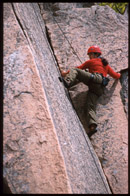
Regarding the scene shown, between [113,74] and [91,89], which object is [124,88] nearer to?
[113,74]

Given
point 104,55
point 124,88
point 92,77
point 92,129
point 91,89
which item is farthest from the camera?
point 104,55

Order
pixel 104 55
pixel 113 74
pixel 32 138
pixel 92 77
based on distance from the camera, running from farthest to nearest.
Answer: pixel 104 55, pixel 113 74, pixel 92 77, pixel 32 138

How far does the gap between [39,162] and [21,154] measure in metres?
0.21

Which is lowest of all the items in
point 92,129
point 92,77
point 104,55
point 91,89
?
point 92,129

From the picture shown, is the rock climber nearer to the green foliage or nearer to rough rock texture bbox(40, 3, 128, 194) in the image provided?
rough rock texture bbox(40, 3, 128, 194)

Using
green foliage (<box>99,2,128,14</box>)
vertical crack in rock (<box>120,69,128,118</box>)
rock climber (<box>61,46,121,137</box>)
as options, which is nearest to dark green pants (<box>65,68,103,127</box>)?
rock climber (<box>61,46,121,137</box>)

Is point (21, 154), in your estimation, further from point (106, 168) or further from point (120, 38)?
point (120, 38)

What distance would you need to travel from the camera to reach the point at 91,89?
466cm

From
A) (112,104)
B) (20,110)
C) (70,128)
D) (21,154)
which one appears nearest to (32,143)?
(21,154)

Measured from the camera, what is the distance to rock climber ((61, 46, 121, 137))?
4.39 metres

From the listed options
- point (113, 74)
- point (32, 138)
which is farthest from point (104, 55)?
point (32, 138)

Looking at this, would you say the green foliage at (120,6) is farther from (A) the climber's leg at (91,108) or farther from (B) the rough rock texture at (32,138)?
(B) the rough rock texture at (32,138)

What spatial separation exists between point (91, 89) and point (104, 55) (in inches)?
44.5

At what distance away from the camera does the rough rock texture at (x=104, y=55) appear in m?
4.26
